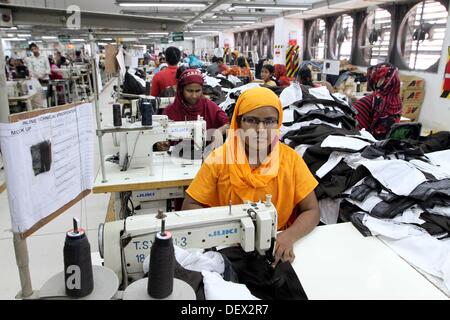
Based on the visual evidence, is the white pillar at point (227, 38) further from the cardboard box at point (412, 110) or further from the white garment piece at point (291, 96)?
the white garment piece at point (291, 96)

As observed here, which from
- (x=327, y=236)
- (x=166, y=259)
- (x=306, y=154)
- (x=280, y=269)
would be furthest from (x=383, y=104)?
(x=166, y=259)

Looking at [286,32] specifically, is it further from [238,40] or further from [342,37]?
[238,40]

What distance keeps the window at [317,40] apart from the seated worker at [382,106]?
7.98m

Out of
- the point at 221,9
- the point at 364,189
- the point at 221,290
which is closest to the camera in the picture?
the point at 221,290

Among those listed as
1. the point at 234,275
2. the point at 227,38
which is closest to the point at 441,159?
the point at 234,275

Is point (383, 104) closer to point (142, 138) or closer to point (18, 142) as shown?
point (142, 138)

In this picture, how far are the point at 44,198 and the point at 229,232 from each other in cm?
57

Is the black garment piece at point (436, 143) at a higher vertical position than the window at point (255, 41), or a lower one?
lower

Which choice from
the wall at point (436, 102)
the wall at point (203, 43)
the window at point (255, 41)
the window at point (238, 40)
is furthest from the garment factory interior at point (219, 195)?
the wall at point (203, 43)

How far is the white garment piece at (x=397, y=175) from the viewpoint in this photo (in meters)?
1.58

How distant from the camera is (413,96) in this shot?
258 inches

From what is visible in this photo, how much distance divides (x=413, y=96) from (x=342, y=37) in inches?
157

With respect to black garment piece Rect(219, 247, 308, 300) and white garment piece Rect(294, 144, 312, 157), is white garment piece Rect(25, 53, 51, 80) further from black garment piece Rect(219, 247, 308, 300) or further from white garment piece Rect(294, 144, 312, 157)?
black garment piece Rect(219, 247, 308, 300)

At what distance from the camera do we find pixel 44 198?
0.87m
